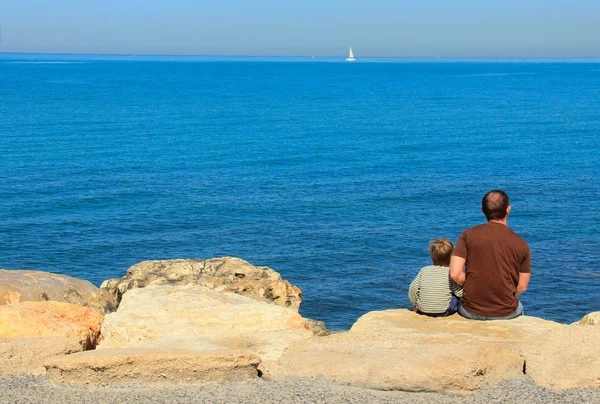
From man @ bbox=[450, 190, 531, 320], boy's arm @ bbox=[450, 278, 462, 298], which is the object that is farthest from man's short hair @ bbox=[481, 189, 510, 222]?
boy's arm @ bbox=[450, 278, 462, 298]

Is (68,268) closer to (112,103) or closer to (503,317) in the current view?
(503,317)

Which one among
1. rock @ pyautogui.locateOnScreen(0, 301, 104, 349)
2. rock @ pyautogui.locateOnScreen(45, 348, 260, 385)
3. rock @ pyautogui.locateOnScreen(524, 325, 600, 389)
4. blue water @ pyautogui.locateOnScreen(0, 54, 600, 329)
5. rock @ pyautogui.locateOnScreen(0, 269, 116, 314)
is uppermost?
rock @ pyautogui.locateOnScreen(524, 325, 600, 389)

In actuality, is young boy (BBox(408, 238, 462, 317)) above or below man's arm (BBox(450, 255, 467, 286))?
below

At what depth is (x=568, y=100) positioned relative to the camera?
101938 mm

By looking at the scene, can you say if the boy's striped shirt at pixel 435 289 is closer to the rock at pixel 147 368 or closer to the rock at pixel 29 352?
the rock at pixel 147 368

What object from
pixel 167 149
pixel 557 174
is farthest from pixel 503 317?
pixel 167 149

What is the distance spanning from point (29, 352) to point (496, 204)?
5987mm

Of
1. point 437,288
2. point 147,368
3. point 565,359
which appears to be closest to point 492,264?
point 437,288

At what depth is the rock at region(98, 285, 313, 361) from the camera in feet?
31.4

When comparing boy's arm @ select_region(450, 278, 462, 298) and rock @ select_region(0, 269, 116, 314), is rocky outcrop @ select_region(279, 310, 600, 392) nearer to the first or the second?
boy's arm @ select_region(450, 278, 462, 298)

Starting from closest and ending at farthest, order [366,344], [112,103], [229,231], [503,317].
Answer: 1. [366,344]
2. [503,317]
3. [229,231]
4. [112,103]


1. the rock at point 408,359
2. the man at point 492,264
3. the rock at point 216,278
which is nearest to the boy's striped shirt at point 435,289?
the man at point 492,264

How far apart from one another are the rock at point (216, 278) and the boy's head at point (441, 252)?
5.84 metres

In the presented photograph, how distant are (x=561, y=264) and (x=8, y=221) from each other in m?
21.7
